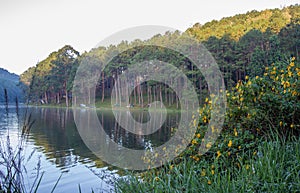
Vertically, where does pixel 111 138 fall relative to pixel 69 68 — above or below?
below

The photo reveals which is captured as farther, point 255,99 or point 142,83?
point 142,83

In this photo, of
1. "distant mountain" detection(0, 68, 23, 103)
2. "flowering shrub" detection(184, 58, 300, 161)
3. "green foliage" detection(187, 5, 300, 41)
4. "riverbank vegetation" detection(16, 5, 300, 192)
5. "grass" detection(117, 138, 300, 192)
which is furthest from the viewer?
"green foliage" detection(187, 5, 300, 41)

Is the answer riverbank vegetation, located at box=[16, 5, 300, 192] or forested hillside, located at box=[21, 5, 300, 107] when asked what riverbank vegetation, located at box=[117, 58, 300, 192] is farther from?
forested hillside, located at box=[21, 5, 300, 107]

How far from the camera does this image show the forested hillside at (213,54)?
3022cm

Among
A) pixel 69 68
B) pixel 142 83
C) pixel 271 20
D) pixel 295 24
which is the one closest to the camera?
pixel 295 24

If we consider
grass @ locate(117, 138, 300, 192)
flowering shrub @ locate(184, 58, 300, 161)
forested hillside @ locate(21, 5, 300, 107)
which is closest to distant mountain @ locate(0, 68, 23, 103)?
grass @ locate(117, 138, 300, 192)

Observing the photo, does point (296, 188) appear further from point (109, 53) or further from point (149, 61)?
point (109, 53)

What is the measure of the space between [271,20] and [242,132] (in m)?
37.9

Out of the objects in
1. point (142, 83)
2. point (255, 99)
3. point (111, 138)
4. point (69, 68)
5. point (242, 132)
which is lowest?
point (111, 138)

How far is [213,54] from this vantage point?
3331 centimetres

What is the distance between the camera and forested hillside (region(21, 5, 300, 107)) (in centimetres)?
3022

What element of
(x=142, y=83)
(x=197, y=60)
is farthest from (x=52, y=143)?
(x=142, y=83)

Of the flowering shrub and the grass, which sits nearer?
the grass

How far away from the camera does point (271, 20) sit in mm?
37531
